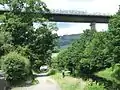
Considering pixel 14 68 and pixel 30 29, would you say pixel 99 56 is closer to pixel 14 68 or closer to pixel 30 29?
pixel 30 29

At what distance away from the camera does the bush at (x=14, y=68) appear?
1854 inches

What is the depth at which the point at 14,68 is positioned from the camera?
4712cm

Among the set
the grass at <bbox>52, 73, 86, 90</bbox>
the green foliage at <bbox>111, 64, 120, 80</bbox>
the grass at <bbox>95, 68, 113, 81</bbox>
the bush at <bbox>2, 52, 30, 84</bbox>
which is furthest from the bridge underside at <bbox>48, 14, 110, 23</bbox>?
the bush at <bbox>2, 52, 30, 84</bbox>

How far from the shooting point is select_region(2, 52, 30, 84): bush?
4709 cm

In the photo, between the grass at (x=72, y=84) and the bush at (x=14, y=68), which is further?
the bush at (x=14, y=68)

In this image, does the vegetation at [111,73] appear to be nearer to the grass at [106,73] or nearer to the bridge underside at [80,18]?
the grass at [106,73]

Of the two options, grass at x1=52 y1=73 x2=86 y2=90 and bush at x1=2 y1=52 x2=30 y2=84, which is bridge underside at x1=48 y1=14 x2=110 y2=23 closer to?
grass at x1=52 y1=73 x2=86 y2=90

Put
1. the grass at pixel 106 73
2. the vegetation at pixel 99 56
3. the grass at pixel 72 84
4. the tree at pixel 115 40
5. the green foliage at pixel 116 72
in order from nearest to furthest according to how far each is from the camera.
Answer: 1. the grass at pixel 72 84
2. the tree at pixel 115 40
3. the vegetation at pixel 99 56
4. the green foliage at pixel 116 72
5. the grass at pixel 106 73

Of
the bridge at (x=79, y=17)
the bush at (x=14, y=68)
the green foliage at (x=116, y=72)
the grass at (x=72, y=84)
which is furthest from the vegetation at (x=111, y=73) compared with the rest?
the bridge at (x=79, y=17)

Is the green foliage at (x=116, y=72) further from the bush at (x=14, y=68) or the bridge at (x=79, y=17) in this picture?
the bridge at (x=79, y=17)

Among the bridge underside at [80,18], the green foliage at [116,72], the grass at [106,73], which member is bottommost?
the grass at [106,73]

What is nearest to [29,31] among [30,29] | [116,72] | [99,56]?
[30,29]

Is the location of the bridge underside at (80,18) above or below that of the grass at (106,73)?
above

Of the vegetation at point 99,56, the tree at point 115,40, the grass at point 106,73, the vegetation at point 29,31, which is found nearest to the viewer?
the tree at point 115,40
